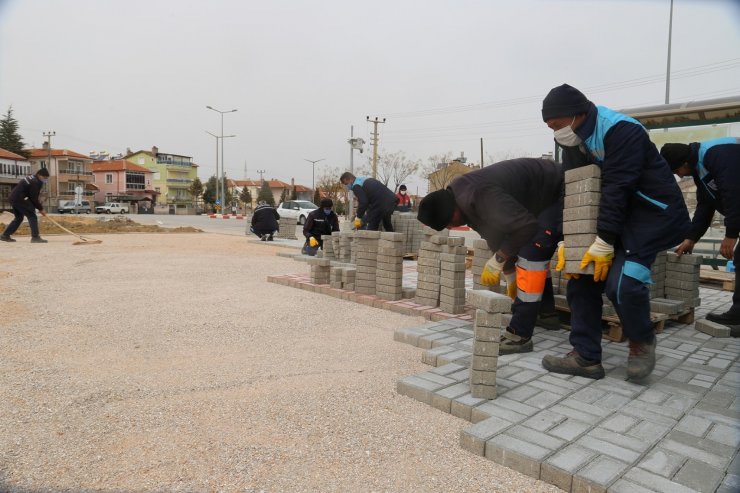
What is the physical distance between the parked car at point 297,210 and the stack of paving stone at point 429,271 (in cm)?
2368

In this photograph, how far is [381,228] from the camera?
31.6ft

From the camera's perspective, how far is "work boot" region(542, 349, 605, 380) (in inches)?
127

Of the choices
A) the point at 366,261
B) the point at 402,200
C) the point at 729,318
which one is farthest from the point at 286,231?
the point at 729,318

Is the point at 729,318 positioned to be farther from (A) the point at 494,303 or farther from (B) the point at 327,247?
(B) the point at 327,247

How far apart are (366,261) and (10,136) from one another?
72300 millimetres

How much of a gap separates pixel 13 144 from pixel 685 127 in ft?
239

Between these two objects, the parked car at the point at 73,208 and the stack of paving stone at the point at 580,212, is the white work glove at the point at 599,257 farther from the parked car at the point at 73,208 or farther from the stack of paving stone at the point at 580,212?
the parked car at the point at 73,208

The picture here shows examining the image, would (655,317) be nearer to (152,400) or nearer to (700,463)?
(700,463)

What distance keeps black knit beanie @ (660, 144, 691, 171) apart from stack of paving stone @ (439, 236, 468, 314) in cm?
204

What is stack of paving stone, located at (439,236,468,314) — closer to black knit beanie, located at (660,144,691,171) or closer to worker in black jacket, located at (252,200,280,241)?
black knit beanie, located at (660,144,691,171)

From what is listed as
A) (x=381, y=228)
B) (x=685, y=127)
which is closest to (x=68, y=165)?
(x=381, y=228)

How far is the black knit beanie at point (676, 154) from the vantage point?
4.38m

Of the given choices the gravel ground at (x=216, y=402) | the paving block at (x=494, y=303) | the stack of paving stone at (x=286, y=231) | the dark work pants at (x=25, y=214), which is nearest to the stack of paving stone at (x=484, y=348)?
the paving block at (x=494, y=303)

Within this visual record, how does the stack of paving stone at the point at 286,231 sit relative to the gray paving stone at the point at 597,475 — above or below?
above
